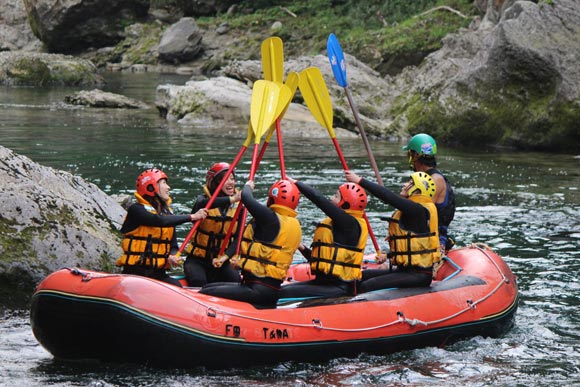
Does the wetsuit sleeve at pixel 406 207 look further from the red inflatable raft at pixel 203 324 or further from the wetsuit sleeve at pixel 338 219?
the red inflatable raft at pixel 203 324

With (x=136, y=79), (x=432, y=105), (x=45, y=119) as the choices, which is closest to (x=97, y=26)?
(x=136, y=79)

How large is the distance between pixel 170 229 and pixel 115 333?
1238 millimetres

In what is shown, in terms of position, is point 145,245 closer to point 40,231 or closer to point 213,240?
point 213,240

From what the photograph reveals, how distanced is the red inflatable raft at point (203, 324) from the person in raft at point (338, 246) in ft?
0.55

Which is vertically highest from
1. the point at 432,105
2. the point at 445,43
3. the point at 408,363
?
the point at 445,43

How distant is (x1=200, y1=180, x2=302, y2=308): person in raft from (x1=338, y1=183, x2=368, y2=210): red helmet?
0.43m

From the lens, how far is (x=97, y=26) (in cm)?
4288

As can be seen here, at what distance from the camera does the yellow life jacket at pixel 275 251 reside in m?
6.80

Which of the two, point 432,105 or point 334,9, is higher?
point 334,9

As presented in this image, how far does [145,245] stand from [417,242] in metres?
2.24

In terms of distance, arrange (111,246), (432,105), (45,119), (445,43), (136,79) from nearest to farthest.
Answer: (111,246)
(432,105)
(45,119)
(445,43)
(136,79)

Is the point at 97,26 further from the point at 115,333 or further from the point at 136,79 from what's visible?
the point at 115,333

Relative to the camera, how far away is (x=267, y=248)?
6.80 meters

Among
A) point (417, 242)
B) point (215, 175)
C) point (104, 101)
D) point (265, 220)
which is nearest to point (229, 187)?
point (215, 175)
